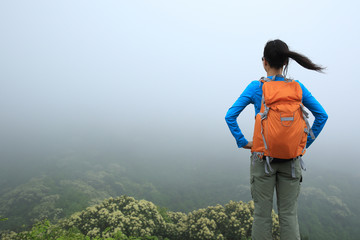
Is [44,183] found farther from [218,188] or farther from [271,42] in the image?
[271,42]

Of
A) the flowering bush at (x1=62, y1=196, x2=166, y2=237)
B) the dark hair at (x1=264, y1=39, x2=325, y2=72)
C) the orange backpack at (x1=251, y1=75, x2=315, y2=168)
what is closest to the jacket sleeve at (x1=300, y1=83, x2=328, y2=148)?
the orange backpack at (x1=251, y1=75, x2=315, y2=168)

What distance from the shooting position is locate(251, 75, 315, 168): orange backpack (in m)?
2.62

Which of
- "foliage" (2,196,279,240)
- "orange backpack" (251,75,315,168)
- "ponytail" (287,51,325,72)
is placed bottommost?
"foliage" (2,196,279,240)

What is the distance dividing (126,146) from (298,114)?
1704 inches

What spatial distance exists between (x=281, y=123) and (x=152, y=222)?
20.0 feet

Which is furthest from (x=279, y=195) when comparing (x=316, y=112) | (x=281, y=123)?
(x=316, y=112)

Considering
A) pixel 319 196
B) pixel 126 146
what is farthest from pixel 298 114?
pixel 126 146

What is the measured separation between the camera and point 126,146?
4422 cm

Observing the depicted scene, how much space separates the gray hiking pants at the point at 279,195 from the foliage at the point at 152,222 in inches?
184

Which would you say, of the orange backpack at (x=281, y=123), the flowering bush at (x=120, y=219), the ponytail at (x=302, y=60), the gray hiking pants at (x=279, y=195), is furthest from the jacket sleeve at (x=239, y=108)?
the flowering bush at (x=120, y=219)

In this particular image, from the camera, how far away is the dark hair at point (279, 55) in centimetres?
287

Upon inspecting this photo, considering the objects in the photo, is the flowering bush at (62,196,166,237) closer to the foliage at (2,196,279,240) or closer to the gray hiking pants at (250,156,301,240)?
the foliage at (2,196,279,240)

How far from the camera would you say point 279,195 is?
9.27 feet

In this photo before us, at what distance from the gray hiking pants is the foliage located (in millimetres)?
4677
